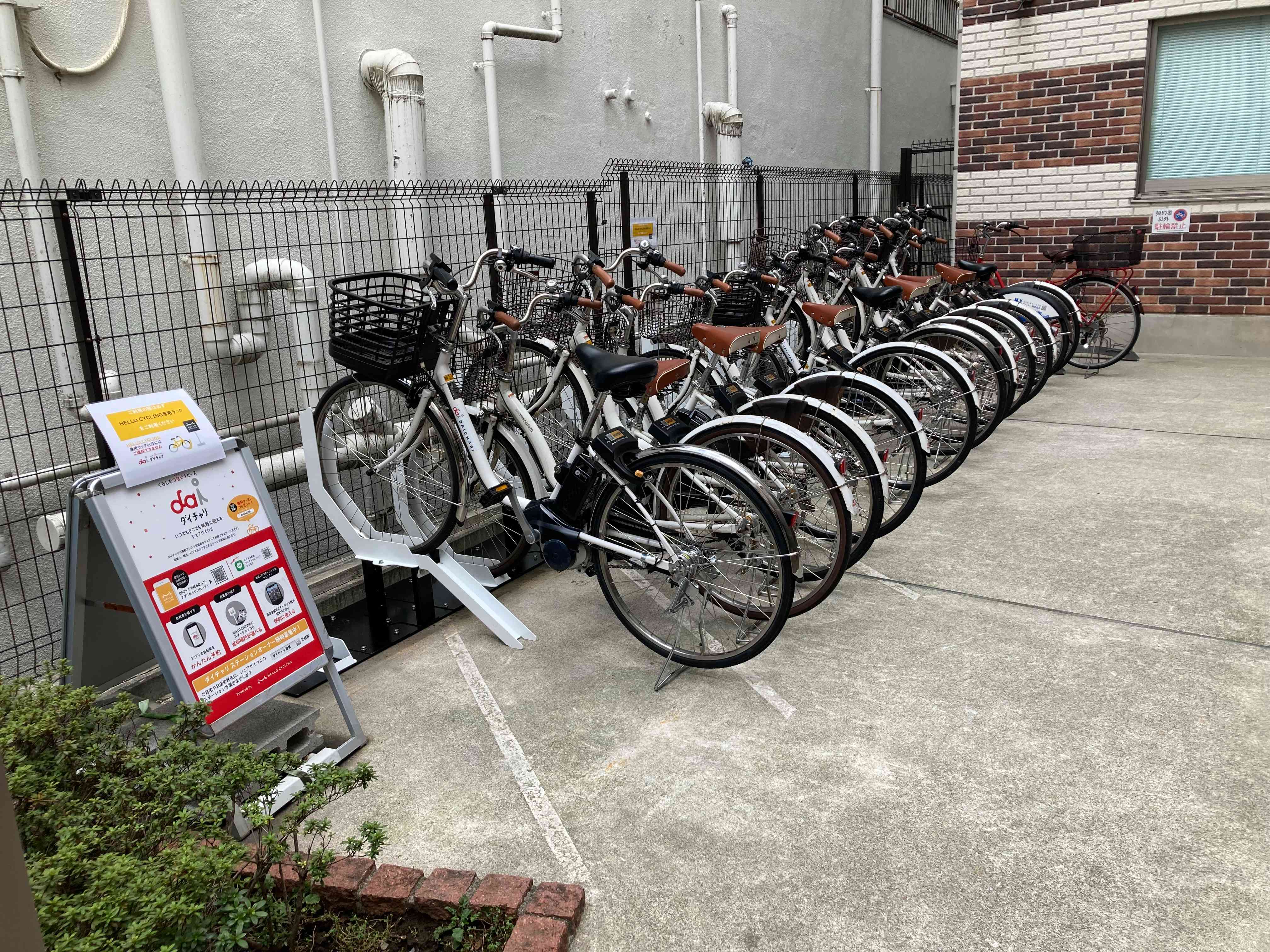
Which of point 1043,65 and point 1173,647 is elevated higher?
point 1043,65

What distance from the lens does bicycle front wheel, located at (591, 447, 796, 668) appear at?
288 centimetres

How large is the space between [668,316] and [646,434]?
0.73 metres

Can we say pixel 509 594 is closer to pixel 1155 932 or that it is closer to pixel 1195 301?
pixel 1155 932

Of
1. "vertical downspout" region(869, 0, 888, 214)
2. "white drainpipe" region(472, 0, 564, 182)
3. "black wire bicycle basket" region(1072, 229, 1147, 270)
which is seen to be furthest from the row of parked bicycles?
"vertical downspout" region(869, 0, 888, 214)

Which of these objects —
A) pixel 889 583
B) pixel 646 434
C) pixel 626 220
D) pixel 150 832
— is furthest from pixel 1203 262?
pixel 150 832

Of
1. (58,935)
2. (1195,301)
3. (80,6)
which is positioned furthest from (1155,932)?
(1195,301)

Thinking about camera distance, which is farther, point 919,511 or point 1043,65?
point 1043,65

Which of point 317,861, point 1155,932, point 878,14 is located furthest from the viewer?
point 878,14

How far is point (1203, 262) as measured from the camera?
7.82m

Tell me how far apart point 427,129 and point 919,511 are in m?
3.27

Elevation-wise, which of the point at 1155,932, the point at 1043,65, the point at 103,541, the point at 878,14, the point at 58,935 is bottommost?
the point at 1155,932

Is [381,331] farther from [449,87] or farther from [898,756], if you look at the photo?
[449,87]

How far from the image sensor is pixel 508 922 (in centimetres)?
194

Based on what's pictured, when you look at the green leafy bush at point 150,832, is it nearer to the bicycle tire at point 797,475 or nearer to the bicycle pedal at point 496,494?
the bicycle pedal at point 496,494
